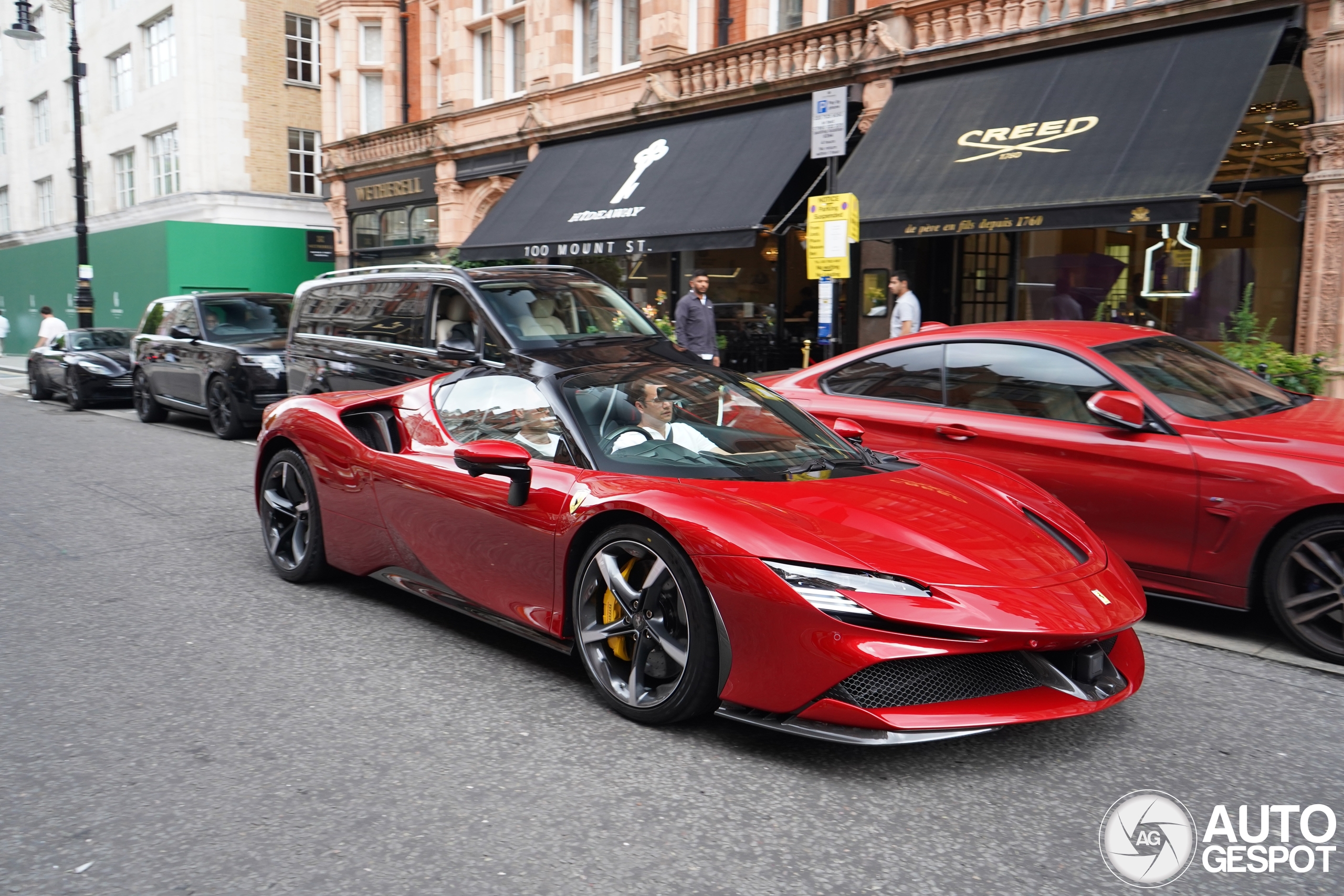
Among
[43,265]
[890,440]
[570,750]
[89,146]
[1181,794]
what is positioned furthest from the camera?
[43,265]

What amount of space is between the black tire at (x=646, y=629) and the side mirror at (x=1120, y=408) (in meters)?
2.72

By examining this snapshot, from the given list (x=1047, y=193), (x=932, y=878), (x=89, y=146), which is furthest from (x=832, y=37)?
(x=89, y=146)

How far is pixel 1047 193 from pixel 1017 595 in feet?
28.1

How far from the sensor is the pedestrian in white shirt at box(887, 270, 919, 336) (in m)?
12.6

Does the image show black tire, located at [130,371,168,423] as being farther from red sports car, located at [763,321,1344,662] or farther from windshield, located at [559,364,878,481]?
windshield, located at [559,364,878,481]

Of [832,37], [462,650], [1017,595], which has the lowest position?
[462,650]

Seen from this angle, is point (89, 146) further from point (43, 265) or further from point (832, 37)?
point (832, 37)

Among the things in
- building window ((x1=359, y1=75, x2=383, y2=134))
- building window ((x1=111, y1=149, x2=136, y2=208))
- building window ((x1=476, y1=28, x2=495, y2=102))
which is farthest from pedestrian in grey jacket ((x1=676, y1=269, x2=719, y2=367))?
building window ((x1=111, y1=149, x2=136, y2=208))

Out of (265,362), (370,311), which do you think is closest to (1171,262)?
(370,311)

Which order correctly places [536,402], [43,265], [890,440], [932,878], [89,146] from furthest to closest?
[43,265] → [89,146] → [890,440] → [536,402] → [932,878]

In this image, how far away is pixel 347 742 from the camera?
356cm

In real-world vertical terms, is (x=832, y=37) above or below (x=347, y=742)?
above

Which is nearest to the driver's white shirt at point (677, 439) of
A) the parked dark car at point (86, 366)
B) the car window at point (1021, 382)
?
the car window at point (1021, 382)

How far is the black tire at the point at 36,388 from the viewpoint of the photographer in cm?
1901
